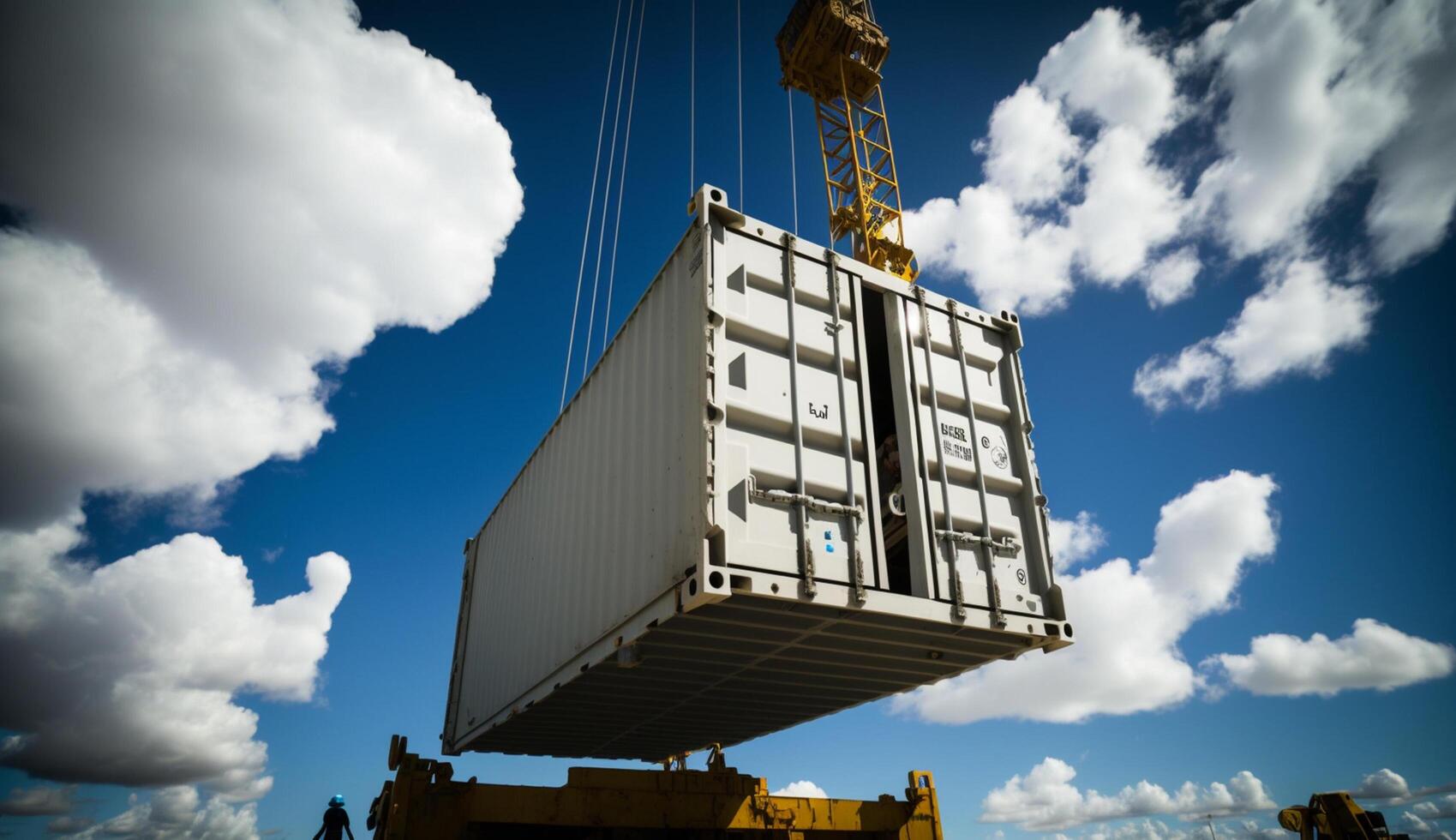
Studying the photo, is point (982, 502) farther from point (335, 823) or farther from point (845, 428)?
point (335, 823)

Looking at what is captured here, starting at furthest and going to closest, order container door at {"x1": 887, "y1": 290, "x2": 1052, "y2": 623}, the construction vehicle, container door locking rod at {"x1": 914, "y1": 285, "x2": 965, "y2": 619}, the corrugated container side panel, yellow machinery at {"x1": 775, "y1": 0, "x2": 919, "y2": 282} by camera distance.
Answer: yellow machinery at {"x1": 775, "y1": 0, "x2": 919, "y2": 282} < the construction vehicle < container door at {"x1": 887, "y1": 290, "x2": 1052, "y2": 623} < container door locking rod at {"x1": 914, "y1": 285, "x2": 965, "y2": 619} < the corrugated container side panel

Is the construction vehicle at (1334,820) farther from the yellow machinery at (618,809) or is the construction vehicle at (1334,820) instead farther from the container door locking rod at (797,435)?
the container door locking rod at (797,435)

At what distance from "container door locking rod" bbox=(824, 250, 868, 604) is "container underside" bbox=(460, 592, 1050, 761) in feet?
0.91

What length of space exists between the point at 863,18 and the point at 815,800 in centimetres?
1989

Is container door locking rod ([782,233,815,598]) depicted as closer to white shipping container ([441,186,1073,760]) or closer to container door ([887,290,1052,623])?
white shipping container ([441,186,1073,760])

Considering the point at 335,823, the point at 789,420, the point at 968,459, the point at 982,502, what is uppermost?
the point at 968,459

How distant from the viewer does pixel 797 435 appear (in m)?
5.43

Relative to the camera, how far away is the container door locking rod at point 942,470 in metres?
5.60

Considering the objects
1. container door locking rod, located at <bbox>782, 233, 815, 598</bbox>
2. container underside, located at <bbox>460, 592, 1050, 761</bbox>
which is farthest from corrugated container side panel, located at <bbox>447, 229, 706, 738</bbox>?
container door locking rod, located at <bbox>782, 233, 815, 598</bbox>

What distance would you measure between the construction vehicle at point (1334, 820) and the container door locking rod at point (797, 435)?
561 cm

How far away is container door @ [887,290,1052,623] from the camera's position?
5805 mm

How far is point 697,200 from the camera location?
5785mm

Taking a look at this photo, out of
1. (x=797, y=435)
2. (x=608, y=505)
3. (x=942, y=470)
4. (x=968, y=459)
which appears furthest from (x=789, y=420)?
(x=608, y=505)

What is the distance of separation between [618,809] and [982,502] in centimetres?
363
